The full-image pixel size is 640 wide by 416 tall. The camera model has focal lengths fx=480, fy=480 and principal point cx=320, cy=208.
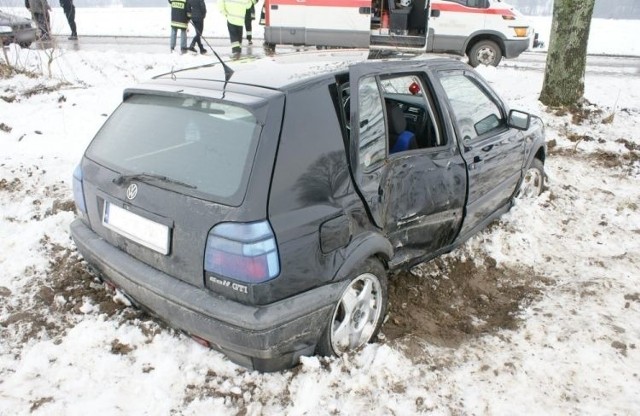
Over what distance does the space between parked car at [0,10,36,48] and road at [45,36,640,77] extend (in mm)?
702

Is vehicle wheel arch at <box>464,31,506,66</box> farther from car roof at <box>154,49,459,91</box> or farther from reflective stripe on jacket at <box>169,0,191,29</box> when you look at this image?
car roof at <box>154,49,459,91</box>

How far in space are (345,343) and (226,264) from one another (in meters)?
0.94

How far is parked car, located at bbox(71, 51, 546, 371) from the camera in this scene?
7.36 ft

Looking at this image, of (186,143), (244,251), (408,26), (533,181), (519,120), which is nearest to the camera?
(244,251)

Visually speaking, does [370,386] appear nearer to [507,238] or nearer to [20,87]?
[507,238]

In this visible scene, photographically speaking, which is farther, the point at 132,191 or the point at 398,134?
the point at 398,134

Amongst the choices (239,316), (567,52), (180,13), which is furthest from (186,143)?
(180,13)

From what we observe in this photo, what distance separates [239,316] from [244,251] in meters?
0.31

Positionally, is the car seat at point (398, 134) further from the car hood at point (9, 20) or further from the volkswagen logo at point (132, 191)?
the car hood at point (9, 20)

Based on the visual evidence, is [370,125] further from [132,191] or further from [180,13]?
[180,13]

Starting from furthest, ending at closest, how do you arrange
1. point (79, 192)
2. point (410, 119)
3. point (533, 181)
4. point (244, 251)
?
1. point (533, 181)
2. point (410, 119)
3. point (79, 192)
4. point (244, 251)

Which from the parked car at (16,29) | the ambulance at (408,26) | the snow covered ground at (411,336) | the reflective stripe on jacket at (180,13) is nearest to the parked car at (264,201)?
the snow covered ground at (411,336)

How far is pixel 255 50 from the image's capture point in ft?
46.6

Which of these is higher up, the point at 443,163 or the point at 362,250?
the point at 443,163
